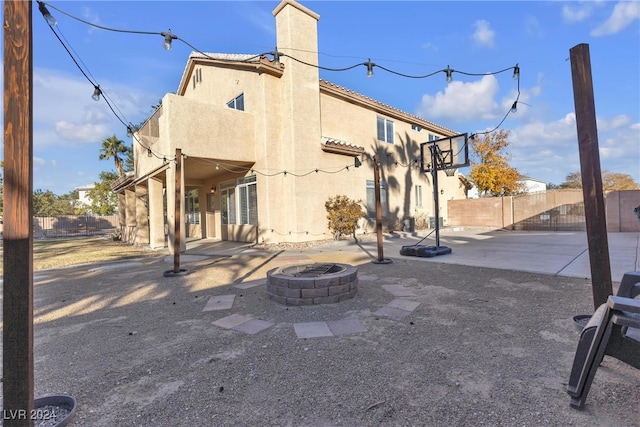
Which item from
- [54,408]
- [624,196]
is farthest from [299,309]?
[624,196]

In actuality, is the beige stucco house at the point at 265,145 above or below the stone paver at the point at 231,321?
above

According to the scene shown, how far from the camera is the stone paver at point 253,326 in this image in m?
3.79

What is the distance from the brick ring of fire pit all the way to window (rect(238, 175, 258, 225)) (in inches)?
306

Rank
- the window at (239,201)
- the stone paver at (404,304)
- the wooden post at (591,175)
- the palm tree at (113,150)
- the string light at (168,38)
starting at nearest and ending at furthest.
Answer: the wooden post at (591,175) < the stone paver at (404,304) < the string light at (168,38) < the window at (239,201) < the palm tree at (113,150)

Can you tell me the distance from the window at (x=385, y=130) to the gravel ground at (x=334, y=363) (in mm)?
12082

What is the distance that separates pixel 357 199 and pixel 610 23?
A: 372 inches

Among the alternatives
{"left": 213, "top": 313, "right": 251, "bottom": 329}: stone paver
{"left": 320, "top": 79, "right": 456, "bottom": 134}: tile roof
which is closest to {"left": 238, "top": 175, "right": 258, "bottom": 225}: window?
{"left": 320, "top": 79, "right": 456, "bottom": 134}: tile roof

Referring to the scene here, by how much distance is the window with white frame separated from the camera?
53.2ft

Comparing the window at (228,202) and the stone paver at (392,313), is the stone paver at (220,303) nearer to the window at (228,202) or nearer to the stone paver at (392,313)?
the stone paver at (392,313)

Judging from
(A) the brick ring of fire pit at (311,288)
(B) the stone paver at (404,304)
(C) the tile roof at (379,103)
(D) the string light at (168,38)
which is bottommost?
(B) the stone paver at (404,304)

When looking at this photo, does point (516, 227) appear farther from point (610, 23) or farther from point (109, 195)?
point (109, 195)

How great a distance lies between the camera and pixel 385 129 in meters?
16.6

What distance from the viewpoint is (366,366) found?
286 cm

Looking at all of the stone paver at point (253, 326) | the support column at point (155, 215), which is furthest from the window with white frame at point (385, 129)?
the stone paver at point (253, 326)
